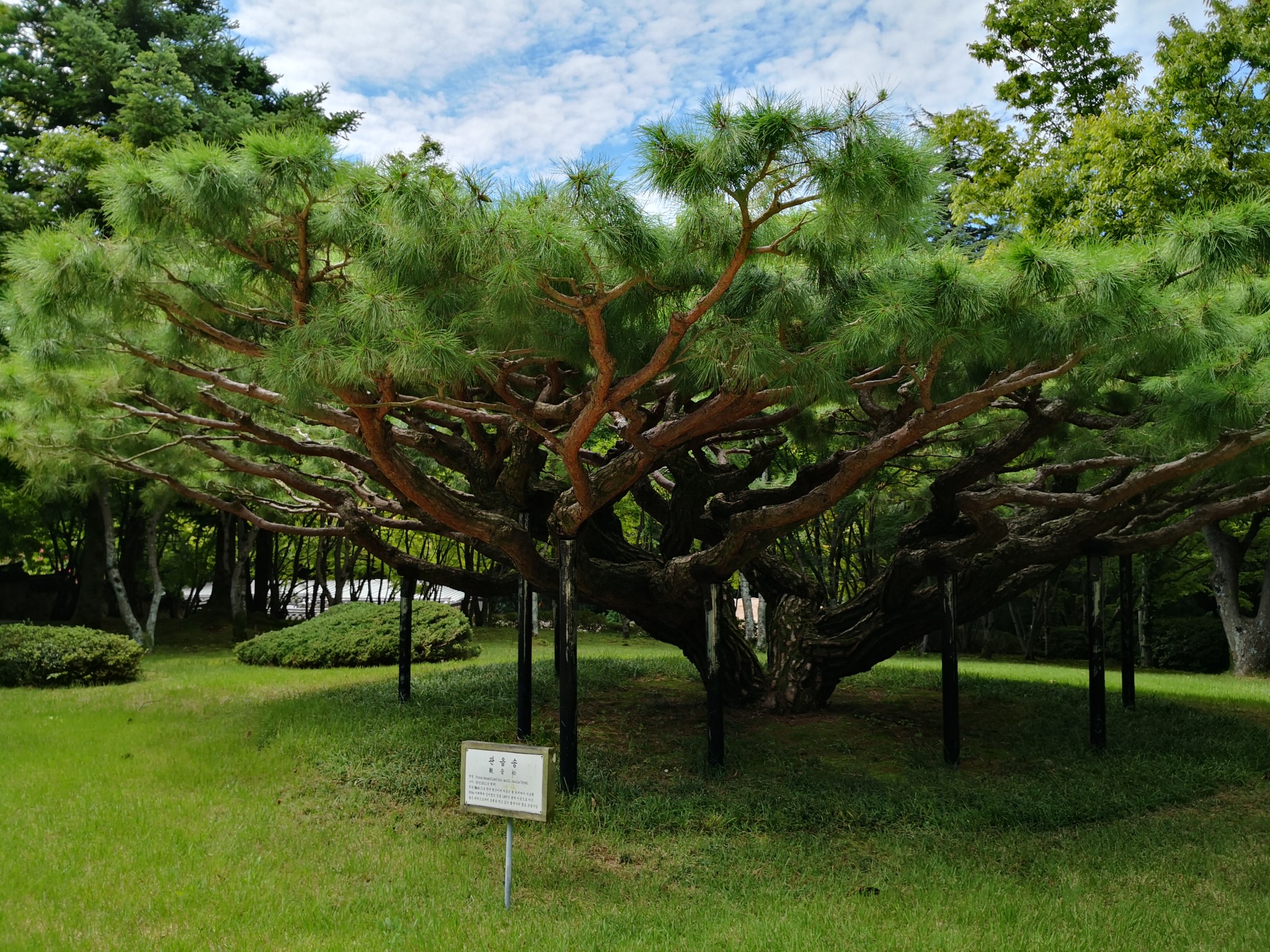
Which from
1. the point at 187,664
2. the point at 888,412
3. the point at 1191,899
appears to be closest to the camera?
the point at 1191,899

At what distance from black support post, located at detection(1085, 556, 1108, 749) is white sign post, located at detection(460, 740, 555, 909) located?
574 centimetres

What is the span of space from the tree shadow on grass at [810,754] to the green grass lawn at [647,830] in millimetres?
34

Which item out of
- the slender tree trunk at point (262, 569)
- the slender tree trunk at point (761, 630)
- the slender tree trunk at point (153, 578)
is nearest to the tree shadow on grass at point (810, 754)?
the slender tree trunk at point (153, 578)

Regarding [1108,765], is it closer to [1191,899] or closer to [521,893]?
[1191,899]

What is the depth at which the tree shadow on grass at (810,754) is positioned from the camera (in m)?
6.41

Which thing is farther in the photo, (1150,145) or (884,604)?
(1150,145)

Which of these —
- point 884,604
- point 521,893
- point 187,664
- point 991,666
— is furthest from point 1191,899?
point 187,664

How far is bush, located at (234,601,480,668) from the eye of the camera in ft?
47.4

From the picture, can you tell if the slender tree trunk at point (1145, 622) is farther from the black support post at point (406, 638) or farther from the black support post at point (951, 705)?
the black support post at point (406, 638)

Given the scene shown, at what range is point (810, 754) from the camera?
7.80 m

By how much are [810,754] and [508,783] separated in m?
3.89

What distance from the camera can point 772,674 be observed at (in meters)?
9.41

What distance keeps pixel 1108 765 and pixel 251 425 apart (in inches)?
306

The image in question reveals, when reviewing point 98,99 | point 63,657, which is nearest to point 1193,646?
point 63,657
